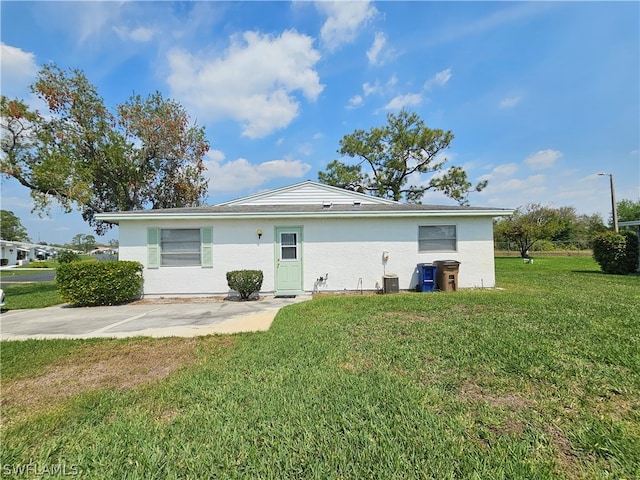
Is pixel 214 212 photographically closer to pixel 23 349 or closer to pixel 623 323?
pixel 23 349

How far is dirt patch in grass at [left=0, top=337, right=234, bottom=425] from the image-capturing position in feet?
9.41

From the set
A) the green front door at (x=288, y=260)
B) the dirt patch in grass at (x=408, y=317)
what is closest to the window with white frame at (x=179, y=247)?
the green front door at (x=288, y=260)

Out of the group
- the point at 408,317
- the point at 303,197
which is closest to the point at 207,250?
the point at 303,197

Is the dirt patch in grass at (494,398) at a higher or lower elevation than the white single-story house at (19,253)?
lower

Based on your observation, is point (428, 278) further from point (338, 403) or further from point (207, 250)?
point (338, 403)

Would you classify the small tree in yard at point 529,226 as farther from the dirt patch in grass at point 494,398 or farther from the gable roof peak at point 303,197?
the dirt patch in grass at point 494,398

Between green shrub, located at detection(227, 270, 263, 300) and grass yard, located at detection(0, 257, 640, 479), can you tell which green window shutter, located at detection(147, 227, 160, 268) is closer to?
green shrub, located at detection(227, 270, 263, 300)

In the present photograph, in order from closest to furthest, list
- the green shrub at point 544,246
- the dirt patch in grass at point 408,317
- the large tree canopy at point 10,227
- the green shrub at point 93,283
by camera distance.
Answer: the dirt patch in grass at point 408,317 < the green shrub at point 93,283 < the green shrub at point 544,246 < the large tree canopy at point 10,227

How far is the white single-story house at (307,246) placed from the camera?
359 inches

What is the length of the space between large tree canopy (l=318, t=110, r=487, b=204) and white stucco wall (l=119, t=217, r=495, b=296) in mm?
15130

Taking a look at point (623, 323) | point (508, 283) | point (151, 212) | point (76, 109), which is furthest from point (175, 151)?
point (623, 323)

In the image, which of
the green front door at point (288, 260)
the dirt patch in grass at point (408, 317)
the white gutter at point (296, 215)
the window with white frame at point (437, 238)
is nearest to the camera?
the dirt patch in grass at point (408, 317)

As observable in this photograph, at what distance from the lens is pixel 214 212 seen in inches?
356

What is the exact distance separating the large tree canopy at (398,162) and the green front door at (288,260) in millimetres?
15483
